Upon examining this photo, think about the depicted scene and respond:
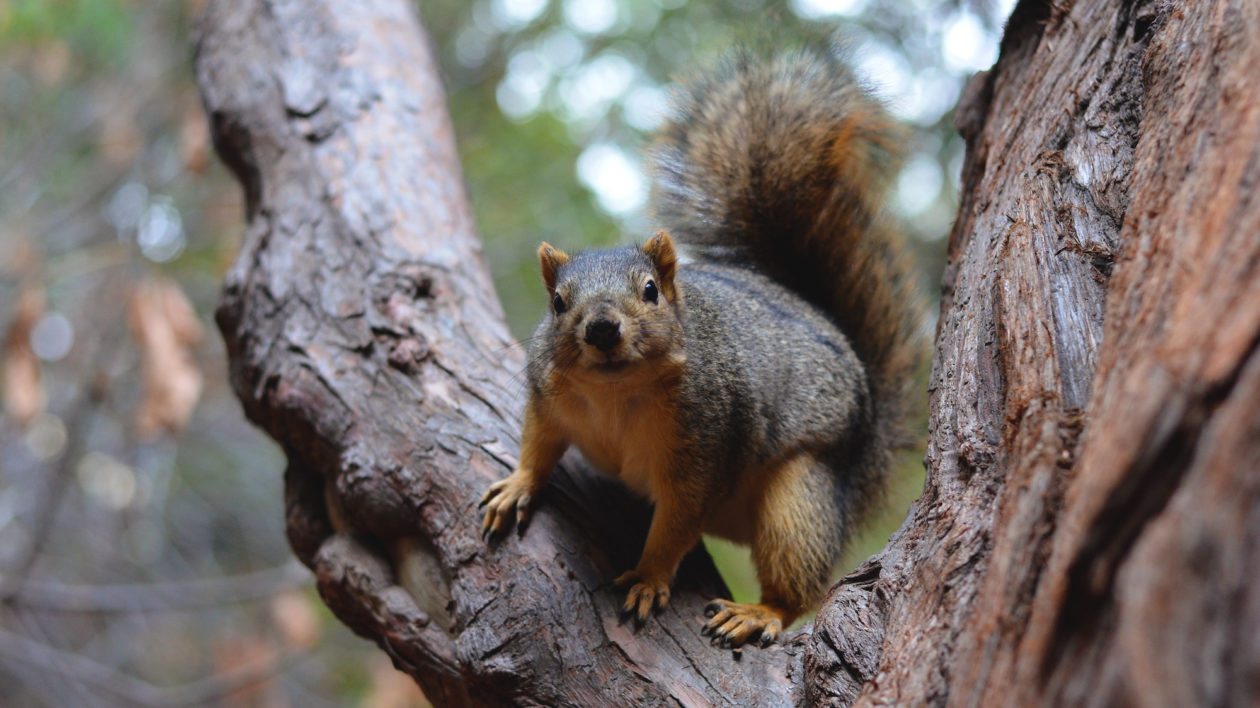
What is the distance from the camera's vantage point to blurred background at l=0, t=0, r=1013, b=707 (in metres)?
3.54

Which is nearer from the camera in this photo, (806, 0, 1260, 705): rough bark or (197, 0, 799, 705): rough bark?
(806, 0, 1260, 705): rough bark

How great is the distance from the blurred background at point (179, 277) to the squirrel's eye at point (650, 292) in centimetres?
93

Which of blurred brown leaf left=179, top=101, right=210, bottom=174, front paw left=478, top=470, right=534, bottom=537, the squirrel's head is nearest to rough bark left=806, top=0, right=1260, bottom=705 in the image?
the squirrel's head

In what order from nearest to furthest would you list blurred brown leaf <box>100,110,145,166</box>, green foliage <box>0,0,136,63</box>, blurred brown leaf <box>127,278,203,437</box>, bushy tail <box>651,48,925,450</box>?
bushy tail <box>651,48,925,450</box> < blurred brown leaf <box>127,278,203,437</box> < green foliage <box>0,0,136,63</box> < blurred brown leaf <box>100,110,145,166</box>

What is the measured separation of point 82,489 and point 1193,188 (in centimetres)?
697

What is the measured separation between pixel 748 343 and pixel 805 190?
632 mm

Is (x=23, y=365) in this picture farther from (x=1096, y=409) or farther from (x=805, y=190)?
(x=1096, y=409)

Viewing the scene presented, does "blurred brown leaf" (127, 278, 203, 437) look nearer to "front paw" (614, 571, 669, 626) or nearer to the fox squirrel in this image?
the fox squirrel

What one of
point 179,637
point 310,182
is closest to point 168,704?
point 310,182

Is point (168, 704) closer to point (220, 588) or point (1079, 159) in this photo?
point (220, 588)

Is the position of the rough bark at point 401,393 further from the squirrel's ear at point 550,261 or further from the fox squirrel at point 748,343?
the squirrel's ear at point 550,261

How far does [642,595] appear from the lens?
2.00m

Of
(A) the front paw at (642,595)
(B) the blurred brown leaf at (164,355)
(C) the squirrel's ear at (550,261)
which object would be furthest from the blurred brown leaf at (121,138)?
(A) the front paw at (642,595)

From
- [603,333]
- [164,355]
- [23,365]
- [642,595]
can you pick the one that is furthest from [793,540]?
[23,365]
